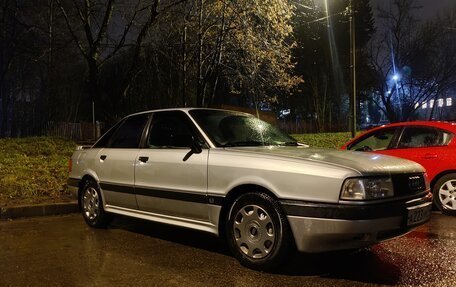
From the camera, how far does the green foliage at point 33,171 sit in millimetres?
8470

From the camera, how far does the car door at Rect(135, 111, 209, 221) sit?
16.9 feet

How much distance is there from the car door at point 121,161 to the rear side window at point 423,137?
4.29 metres

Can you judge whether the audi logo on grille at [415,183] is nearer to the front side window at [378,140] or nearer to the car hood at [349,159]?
the car hood at [349,159]

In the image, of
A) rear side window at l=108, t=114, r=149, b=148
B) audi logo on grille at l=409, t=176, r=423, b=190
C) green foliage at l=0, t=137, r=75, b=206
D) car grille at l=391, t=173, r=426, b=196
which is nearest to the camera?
car grille at l=391, t=173, r=426, b=196

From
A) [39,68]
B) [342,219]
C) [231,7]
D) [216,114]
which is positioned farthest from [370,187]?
[39,68]

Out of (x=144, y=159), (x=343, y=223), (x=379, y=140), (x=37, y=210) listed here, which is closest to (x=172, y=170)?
(x=144, y=159)

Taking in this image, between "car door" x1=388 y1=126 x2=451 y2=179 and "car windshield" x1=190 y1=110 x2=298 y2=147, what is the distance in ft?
8.96

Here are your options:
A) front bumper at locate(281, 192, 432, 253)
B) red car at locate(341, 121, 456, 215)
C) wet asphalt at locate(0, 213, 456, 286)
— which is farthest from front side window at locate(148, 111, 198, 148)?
red car at locate(341, 121, 456, 215)

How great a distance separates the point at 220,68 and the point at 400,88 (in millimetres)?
32484

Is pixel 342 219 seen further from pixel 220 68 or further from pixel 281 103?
pixel 281 103

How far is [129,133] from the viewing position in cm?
638

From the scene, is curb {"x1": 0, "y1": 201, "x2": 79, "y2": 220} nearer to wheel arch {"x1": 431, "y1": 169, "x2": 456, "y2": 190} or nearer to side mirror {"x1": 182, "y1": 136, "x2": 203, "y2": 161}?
side mirror {"x1": 182, "y1": 136, "x2": 203, "y2": 161}

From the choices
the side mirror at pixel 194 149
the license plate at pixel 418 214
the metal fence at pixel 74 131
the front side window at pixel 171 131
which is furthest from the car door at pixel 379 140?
the metal fence at pixel 74 131

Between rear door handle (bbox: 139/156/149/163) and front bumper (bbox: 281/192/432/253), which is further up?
rear door handle (bbox: 139/156/149/163)
